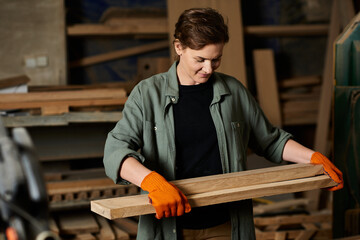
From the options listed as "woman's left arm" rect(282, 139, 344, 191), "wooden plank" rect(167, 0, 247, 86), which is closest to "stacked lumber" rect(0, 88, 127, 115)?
"wooden plank" rect(167, 0, 247, 86)

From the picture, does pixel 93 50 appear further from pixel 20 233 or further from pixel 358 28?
pixel 20 233

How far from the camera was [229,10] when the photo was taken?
4406 millimetres

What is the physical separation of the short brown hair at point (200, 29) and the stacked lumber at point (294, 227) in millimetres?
2390

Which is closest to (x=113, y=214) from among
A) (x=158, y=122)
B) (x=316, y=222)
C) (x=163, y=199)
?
(x=163, y=199)

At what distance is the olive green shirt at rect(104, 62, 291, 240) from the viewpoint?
1.82 metres

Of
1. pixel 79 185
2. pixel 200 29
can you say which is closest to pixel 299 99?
pixel 79 185

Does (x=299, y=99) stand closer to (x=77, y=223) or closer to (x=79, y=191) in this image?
(x=79, y=191)

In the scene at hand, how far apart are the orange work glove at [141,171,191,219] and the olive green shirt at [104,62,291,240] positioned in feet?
0.56

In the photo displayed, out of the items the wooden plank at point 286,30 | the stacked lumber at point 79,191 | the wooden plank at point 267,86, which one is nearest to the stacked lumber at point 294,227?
the wooden plank at point 267,86

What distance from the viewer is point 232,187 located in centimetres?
176

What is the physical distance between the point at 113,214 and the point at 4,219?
2.01 ft

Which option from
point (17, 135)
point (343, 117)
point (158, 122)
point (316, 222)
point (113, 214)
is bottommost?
point (316, 222)

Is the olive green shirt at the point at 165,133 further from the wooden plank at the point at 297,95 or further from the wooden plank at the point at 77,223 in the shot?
the wooden plank at the point at 297,95

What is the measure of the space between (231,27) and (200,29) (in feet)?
9.05
